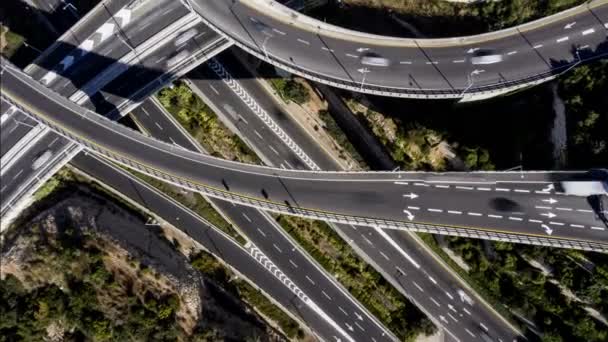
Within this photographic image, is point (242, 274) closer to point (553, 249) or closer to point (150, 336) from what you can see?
point (150, 336)

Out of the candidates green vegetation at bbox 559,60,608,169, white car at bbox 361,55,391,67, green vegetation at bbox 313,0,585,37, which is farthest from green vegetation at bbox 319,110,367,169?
green vegetation at bbox 559,60,608,169

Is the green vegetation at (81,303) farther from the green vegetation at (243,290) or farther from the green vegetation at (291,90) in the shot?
the green vegetation at (291,90)

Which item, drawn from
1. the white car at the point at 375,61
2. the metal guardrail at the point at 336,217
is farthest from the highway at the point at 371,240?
the white car at the point at 375,61

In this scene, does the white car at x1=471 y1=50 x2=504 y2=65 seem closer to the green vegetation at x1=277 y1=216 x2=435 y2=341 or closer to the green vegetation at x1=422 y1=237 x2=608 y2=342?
the green vegetation at x1=422 y1=237 x2=608 y2=342

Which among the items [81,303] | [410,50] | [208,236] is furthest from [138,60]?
[410,50]

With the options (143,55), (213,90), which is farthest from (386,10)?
(143,55)
